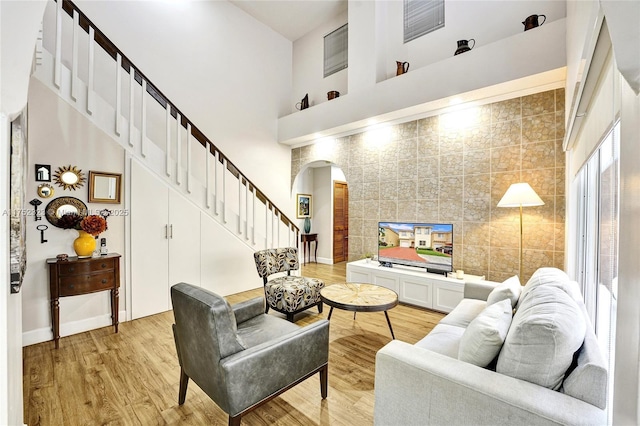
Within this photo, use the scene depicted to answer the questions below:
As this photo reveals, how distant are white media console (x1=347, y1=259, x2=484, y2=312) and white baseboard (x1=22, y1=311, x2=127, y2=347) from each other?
10.3ft

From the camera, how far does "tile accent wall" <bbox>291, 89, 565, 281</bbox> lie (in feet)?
11.0

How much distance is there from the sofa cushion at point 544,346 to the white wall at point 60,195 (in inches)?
146

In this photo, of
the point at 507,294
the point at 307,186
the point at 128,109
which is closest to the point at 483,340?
the point at 507,294

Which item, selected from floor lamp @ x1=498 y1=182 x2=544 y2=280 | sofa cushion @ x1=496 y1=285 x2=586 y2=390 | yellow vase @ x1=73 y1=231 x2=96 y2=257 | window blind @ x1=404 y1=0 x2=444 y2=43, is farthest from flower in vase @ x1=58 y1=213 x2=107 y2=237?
window blind @ x1=404 y1=0 x2=444 y2=43

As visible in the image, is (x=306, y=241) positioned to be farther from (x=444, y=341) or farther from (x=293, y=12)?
(x=444, y=341)

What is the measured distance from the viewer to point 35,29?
2.55 feet

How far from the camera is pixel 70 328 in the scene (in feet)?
9.87

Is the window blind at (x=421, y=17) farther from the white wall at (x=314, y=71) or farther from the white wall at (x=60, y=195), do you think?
the white wall at (x=60, y=195)

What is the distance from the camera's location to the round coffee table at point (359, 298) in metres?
2.57

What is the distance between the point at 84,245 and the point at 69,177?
72 centimetres

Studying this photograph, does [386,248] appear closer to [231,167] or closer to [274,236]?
[274,236]

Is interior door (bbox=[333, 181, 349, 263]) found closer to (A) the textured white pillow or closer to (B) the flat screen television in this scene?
(B) the flat screen television

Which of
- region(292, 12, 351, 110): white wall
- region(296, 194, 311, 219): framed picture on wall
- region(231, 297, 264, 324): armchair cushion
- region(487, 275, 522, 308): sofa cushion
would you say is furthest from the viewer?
region(296, 194, 311, 219): framed picture on wall

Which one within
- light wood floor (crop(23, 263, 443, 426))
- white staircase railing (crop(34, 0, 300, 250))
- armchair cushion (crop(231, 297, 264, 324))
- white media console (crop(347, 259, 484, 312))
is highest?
white staircase railing (crop(34, 0, 300, 250))
